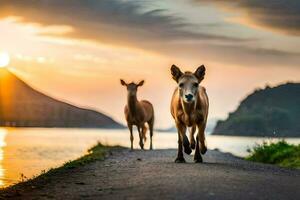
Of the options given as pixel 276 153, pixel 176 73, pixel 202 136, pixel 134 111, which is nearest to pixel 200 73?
pixel 176 73

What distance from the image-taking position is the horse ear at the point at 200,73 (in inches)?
755

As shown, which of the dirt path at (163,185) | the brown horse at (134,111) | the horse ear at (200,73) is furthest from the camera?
the brown horse at (134,111)

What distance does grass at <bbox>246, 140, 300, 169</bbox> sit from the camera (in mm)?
26000

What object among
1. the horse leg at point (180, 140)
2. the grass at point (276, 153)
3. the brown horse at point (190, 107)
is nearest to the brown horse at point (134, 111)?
the grass at point (276, 153)

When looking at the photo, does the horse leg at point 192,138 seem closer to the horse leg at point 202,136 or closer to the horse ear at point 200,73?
the horse leg at point 202,136

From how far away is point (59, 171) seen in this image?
18719 millimetres

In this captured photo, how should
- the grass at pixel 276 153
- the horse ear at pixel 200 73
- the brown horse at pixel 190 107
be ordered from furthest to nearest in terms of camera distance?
1. the grass at pixel 276 153
2. the horse ear at pixel 200 73
3. the brown horse at pixel 190 107

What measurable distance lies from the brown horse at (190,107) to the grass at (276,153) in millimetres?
6462

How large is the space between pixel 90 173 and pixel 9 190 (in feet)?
9.96

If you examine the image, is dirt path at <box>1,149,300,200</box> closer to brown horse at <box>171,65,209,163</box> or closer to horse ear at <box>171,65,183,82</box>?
brown horse at <box>171,65,209,163</box>

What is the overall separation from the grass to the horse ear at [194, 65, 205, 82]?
7325 mm

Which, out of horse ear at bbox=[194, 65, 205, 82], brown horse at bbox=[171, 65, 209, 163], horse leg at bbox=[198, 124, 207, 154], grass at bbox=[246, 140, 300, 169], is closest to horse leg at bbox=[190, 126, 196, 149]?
brown horse at bbox=[171, 65, 209, 163]

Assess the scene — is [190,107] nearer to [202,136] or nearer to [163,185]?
[202,136]

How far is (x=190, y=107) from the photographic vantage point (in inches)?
754
